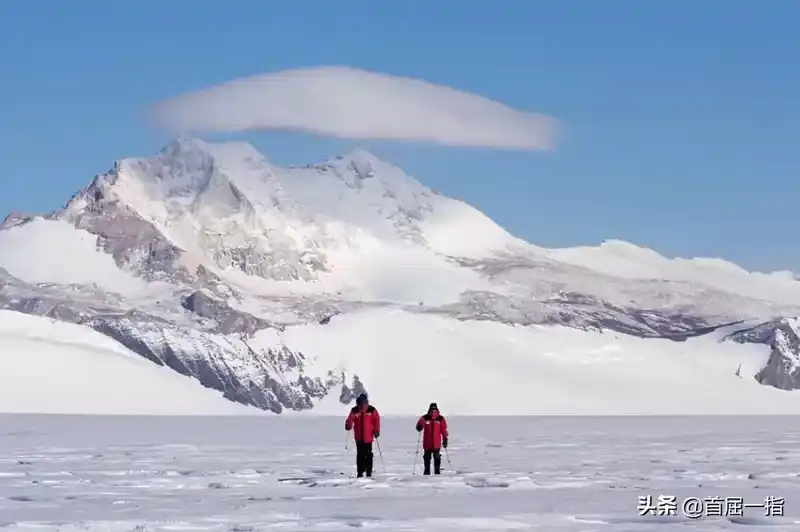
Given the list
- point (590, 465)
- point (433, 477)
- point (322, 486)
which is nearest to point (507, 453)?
point (590, 465)

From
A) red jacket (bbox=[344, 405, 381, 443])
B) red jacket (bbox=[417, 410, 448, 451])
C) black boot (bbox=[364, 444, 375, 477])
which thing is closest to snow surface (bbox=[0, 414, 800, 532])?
black boot (bbox=[364, 444, 375, 477])

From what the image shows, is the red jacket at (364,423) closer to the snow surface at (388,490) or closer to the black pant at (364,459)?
the black pant at (364,459)

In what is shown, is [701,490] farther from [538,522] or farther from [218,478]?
[218,478]

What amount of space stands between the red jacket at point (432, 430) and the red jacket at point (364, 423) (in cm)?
138

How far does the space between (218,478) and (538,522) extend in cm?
1200

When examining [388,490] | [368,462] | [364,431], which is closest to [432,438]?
[368,462]

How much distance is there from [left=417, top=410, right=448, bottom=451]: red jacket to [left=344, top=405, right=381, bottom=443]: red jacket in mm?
1379

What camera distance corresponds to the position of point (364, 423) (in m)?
29.8

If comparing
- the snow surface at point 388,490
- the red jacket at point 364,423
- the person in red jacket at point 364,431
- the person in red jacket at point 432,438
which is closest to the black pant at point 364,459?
the person in red jacket at point 364,431

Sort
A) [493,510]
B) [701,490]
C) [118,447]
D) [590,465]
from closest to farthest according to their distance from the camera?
[493,510] < [701,490] < [590,465] < [118,447]

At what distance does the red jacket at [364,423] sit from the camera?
2983 centimetres

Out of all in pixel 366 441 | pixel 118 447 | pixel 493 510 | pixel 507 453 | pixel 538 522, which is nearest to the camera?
pixel 538 522

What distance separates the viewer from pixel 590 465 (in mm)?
35000

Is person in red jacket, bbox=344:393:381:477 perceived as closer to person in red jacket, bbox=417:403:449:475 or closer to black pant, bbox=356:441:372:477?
black pant, bbox=356:441:372:477
